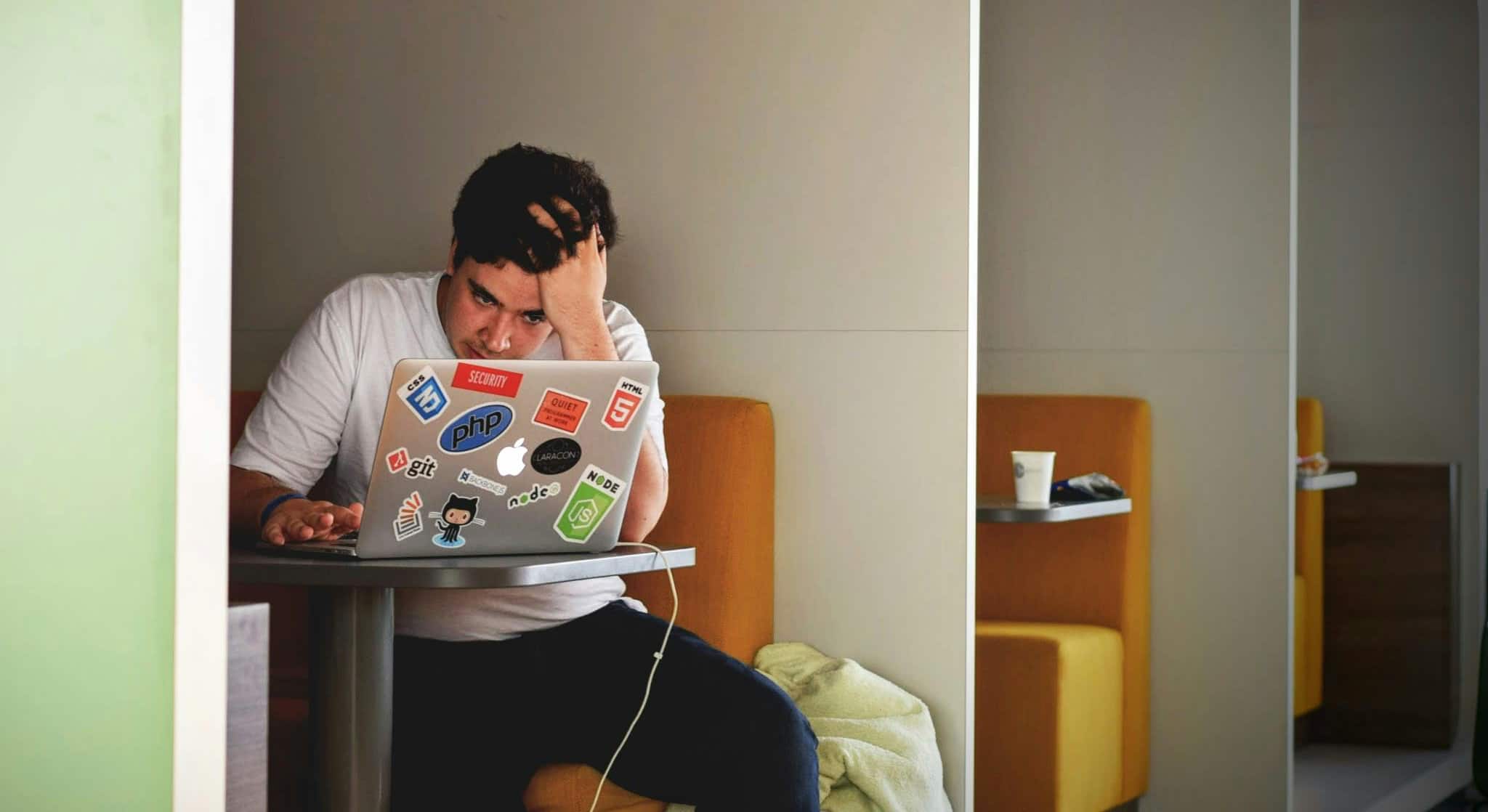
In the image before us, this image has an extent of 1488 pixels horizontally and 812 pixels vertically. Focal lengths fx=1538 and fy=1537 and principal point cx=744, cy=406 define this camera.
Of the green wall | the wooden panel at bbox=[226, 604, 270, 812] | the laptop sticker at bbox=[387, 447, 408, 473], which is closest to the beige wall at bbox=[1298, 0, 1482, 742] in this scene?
the laptop sticker at bbox=[387, 447, 408, 473]

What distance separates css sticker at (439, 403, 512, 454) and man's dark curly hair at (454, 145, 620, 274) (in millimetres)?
610

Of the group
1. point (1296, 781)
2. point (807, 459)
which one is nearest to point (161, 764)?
point (807, 459)

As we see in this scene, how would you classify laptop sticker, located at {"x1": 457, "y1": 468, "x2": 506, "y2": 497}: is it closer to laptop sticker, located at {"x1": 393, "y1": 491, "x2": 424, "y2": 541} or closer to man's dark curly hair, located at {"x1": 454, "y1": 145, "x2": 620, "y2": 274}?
laptop sticker, located at {"x1": 393, "y1": 491, "x2": 424, "y2": 541}

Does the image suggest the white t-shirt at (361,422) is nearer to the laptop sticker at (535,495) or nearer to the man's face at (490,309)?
the man's face at (490,309)

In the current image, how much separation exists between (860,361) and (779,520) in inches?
13.3

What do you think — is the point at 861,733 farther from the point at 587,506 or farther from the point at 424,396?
the point at 424,396

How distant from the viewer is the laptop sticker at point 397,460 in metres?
1.77

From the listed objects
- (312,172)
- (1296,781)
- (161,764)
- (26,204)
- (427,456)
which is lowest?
(1296,781)

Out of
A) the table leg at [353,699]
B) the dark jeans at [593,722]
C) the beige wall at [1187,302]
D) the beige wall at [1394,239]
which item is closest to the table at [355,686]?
the table leg at [353,699]

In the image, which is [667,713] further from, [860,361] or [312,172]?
[312,172]

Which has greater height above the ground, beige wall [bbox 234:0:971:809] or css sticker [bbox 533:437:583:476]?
beige wall [bbox 234:0:971:809]

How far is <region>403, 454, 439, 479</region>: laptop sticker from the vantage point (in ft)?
5.86

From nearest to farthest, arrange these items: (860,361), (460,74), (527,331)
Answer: (527,331) < (860,361) < (460,74)

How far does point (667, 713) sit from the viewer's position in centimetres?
219
